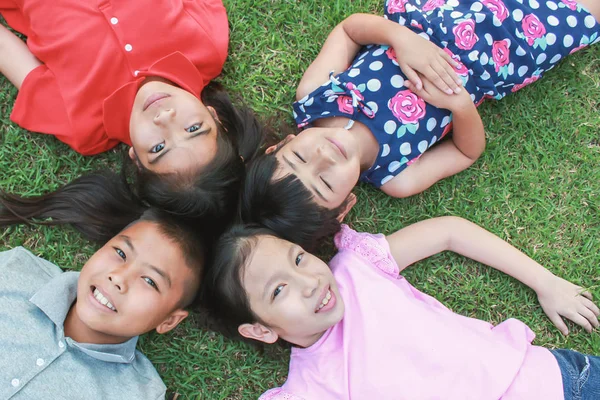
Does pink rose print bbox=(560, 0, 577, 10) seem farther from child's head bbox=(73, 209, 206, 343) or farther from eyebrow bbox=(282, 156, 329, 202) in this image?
child's head bbox=(73, 209, 206, 343)

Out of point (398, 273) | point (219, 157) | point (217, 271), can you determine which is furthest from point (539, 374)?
point (219, 157)

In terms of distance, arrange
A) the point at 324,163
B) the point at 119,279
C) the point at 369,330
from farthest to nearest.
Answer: the point at 369,330
the point at 324,163
the point at 119,279

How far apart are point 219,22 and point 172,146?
0.68m

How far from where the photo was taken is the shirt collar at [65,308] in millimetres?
1809

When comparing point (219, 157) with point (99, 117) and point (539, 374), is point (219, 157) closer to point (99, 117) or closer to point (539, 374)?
point (99, 117)

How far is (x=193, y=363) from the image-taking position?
209cm

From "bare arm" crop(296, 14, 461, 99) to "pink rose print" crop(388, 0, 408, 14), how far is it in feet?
0.29

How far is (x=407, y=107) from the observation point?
203cm

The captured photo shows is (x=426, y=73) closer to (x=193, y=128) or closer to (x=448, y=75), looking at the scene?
(x=448, y=75)

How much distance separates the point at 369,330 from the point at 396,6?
1.30 meters

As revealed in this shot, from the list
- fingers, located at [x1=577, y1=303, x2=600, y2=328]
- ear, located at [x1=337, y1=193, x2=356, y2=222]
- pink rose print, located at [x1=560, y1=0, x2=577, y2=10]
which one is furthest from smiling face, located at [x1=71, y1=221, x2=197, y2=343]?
pink rose print, located at [x1=560, y1=0, x2=577, y2=10]

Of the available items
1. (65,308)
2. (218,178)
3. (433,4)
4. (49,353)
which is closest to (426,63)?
(433,4)

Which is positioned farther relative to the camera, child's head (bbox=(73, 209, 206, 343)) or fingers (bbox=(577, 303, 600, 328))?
fingers (bbox=(577, 303, 600, 328))

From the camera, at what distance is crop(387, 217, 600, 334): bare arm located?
2055mm
